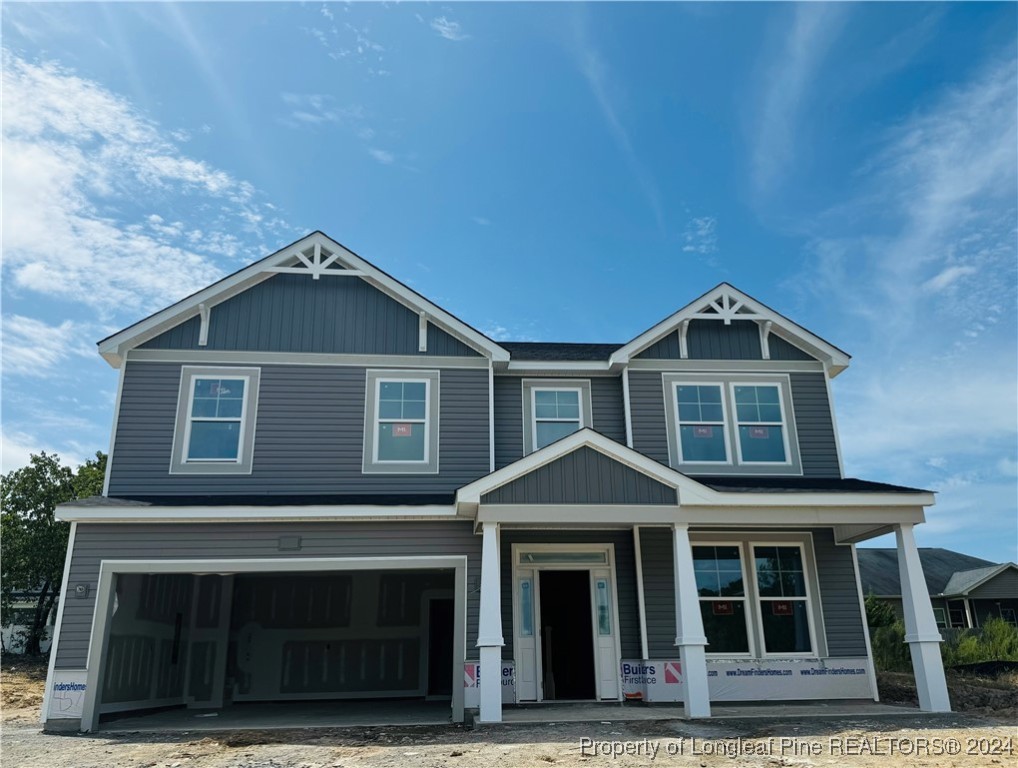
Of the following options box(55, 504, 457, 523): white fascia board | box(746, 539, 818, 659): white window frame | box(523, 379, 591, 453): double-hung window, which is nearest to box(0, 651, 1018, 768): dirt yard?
box(746, 539, 818, 659): white window frame

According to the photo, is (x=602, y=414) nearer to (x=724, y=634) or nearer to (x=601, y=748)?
(x=724, y=634)

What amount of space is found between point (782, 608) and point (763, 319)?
5.19 metres

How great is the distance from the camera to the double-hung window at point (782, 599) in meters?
12.6

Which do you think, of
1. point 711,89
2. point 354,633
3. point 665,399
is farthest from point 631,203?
point 354,633

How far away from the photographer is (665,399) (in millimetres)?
13898

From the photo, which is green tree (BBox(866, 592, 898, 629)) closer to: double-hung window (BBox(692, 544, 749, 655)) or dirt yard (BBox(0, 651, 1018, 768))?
double-hung window (BBox(692, 544, 749, 655))

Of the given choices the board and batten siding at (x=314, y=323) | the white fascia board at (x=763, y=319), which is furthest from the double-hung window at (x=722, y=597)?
the board and batten siding at (x=314, y=323)

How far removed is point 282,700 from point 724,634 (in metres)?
8.69

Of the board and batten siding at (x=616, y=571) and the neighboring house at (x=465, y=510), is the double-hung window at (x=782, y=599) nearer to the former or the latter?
the neighboring house at (x=465, y=510)

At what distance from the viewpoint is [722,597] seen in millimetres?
12711

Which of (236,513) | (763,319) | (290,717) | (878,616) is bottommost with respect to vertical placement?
(290,717)

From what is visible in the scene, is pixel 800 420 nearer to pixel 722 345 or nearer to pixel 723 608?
pixel 722 345

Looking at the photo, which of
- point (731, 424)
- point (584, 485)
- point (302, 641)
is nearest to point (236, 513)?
point (584, 485)

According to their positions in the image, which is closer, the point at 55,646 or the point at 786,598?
the point at 55,646
